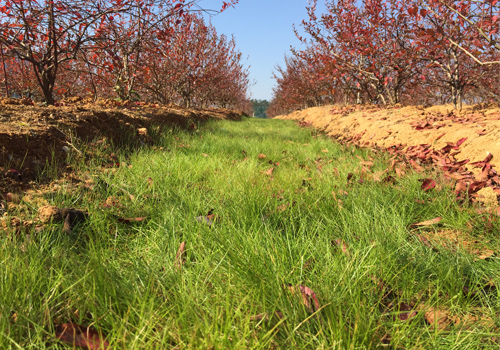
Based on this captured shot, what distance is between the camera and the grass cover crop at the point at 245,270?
33.6 inches

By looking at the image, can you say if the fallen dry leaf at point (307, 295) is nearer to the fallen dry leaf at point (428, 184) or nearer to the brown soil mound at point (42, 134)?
the fallen dry leaf at point (428, 184)

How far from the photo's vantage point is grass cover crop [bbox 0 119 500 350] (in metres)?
0.85

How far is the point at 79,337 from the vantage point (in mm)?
824

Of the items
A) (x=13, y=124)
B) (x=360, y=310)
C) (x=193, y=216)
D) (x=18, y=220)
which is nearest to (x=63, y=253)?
(x=18, y=220)

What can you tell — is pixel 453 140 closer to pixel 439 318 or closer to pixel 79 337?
pixel 439 318

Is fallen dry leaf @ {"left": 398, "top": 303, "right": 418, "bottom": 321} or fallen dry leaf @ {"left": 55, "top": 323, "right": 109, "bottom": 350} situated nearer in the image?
fallen dry leaf @ {"left": 55, "top": 323, "right": 109, "bottom": 350}

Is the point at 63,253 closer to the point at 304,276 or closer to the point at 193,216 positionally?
the point at 193,216

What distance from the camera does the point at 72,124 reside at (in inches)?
112

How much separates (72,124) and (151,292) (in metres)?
2.53

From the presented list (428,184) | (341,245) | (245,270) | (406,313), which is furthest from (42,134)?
(428,184)

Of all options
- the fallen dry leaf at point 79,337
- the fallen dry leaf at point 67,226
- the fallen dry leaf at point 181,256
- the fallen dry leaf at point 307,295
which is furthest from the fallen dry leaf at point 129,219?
the fallen dry leaf at point 307,295

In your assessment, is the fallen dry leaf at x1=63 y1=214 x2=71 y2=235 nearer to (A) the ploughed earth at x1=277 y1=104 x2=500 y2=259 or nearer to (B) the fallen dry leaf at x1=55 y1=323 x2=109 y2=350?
(B) the fallen dry leaf at x1=55 y1=323 x2=109 y2=350

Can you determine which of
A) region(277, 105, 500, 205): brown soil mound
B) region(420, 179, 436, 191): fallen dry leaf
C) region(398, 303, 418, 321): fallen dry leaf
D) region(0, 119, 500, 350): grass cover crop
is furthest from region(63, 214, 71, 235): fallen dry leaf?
region(277, 105, 500, 205): brown soil mound

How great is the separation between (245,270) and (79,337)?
57cm
